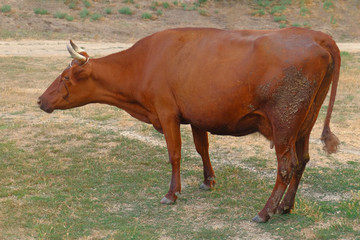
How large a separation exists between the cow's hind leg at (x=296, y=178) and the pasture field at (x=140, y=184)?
111 millimetres

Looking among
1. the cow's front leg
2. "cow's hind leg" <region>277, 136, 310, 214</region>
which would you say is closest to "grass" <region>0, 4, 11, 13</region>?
the cow's front leg

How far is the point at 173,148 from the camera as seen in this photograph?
21.8 feet

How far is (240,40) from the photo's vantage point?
20.1 ft

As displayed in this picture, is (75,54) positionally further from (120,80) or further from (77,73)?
(120,80)

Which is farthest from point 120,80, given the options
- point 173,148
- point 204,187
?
point 204,187

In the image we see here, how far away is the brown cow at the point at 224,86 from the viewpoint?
18.6 feet

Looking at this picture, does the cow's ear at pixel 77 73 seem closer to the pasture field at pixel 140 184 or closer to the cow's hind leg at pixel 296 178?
the pasture field at pixel 140 184

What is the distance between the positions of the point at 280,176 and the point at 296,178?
1.22 feet

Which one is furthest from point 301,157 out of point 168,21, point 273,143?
point 168,21

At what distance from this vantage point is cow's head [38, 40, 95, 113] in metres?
6.99

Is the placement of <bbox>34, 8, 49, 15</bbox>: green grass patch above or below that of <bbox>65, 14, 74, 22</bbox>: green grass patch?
above

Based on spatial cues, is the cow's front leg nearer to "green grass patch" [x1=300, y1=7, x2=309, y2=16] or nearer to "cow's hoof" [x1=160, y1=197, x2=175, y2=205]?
"cow's hoof" [x1=160, y1=197, x2=175, y2=205]

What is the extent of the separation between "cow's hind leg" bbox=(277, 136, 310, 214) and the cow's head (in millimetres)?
2702

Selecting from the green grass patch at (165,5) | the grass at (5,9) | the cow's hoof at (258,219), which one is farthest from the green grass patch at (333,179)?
the green grass patch at (165,5)
